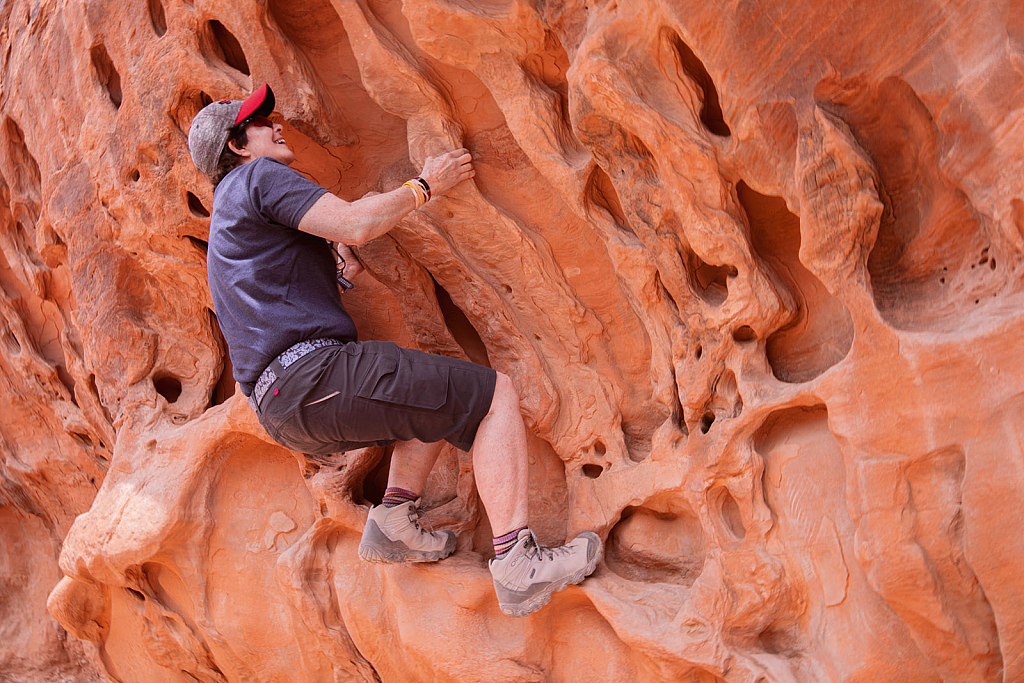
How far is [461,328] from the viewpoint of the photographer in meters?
2.89

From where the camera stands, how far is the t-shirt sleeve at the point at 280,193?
2.09 metres

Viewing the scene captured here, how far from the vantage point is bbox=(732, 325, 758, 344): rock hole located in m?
2.13

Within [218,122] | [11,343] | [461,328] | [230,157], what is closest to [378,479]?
[461,328]

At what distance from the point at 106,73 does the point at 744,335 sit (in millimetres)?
2761

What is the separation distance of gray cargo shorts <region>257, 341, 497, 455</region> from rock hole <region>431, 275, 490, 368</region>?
631 millimetres

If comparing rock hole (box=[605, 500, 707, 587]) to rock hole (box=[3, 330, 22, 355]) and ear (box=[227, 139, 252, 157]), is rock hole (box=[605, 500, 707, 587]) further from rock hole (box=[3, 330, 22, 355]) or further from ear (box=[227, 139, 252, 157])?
rock hole (box=[3, 330, 22, 355])

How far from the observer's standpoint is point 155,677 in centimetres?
333

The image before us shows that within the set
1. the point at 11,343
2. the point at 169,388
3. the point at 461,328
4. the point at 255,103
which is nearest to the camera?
the point at 255,103

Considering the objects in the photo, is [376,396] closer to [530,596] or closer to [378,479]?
[530,596]

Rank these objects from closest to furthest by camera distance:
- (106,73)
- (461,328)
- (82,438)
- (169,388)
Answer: (461,328) < (106,73) < (169,388) < (82,438)

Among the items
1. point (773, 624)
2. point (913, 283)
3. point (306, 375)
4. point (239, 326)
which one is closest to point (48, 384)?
point (239, 326)

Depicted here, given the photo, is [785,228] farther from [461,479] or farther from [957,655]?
[461,479]

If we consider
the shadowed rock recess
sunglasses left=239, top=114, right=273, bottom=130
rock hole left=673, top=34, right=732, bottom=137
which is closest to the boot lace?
the shadowed rock recess

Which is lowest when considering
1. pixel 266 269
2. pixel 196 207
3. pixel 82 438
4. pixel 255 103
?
pixel 82 438
